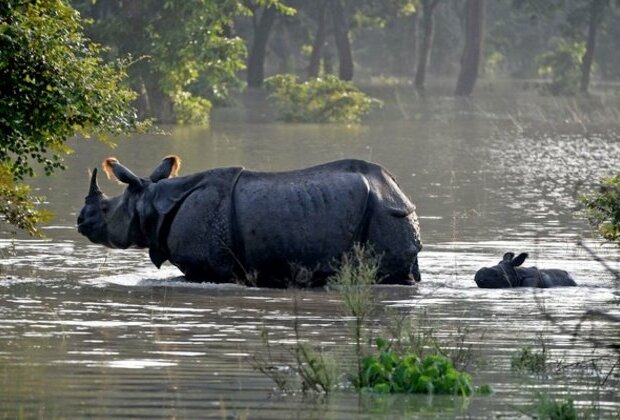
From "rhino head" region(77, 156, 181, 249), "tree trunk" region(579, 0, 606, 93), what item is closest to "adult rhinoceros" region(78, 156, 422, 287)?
"rhino head" region(77, 156, 181, 249)

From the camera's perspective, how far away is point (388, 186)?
1538cm

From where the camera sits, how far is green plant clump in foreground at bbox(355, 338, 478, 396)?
9.57m

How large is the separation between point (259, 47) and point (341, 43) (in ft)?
12.3

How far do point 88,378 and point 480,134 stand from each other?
109 feet

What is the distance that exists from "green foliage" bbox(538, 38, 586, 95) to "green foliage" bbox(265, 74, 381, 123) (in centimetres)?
2242

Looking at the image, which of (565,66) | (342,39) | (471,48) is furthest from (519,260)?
(565,66)

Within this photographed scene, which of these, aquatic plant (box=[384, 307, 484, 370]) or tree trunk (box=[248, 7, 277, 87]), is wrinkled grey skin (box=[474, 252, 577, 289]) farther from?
tree trunk (box=[248, 7, 277, 87])

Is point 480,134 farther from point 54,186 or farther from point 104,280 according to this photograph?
point 104,280

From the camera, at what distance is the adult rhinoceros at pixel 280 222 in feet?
49.2

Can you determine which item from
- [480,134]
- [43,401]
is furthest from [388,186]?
[480,134]

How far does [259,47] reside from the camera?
64.8 m

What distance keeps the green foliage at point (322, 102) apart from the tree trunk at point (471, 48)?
19445 mm

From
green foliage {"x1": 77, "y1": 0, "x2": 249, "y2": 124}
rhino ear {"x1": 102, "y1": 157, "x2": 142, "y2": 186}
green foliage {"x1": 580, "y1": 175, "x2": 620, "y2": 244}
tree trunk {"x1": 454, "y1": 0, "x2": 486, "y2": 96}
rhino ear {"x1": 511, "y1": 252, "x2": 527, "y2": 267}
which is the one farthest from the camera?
tree trunk {"x1": 454, "y1": 0, "x2": 486, "y2": 96}

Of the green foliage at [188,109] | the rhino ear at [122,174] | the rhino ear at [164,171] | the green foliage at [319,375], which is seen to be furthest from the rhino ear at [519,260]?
the green foliage at [188,109]
